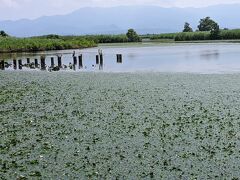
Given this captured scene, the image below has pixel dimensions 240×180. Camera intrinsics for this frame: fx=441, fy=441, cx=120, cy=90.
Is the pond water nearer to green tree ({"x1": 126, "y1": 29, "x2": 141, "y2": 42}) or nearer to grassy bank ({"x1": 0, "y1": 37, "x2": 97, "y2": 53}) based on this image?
grassy bank ({"x1": 0, "y1": 37, "x2": 97, "y2": 53})

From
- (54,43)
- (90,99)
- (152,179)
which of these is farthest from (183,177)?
(54,43)

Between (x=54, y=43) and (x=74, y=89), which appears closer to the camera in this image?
(x=74, y=89)

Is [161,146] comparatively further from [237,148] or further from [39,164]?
[39,164]

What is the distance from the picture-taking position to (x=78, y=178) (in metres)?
10.7

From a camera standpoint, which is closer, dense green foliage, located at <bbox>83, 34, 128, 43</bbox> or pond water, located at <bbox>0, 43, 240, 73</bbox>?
pond water, located at <bbox>0, 43, 240, 73</bbox>

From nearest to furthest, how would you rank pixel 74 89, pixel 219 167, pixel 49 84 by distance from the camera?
1. pixel 219 167
2. pixel 74 89
3. pixel 49 84

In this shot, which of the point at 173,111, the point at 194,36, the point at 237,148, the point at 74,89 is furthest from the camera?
the point at 194,36

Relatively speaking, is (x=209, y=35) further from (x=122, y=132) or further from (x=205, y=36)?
(x=122, y=132)

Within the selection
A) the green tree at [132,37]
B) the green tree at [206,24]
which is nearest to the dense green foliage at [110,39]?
the green tree at [132,37]

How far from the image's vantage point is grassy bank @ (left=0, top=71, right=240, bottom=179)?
11.3 metres

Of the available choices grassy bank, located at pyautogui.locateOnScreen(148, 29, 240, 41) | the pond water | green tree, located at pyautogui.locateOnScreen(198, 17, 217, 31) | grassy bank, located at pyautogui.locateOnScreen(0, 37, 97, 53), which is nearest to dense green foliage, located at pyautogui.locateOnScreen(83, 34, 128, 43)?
grassy bank, located at pyautogui.locateOnScreen(148, 29, 240, 41)

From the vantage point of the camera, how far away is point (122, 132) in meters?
15.1

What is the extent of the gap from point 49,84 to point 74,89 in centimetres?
371

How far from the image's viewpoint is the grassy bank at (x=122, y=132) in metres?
11.3
